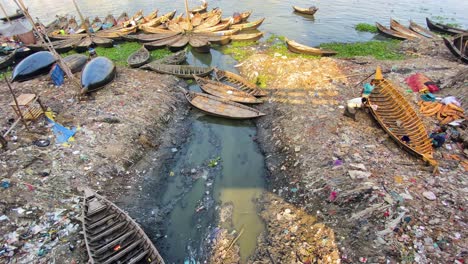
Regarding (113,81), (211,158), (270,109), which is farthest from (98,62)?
(270,109)

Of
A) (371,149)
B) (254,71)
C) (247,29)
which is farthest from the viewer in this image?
(247,29)

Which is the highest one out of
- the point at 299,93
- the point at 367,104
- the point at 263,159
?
the point at 367,104

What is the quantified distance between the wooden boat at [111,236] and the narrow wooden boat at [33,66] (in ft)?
31.2

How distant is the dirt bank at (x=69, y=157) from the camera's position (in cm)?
627

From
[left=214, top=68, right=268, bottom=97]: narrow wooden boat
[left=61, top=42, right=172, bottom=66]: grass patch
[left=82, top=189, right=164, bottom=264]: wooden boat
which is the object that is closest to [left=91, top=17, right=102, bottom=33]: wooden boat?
[left=61, top=42, right=172, bottom=66]: grass patch

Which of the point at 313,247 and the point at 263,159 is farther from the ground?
the point at 313,247

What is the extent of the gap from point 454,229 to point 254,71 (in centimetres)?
1121

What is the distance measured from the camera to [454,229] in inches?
223

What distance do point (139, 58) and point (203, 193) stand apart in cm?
1085

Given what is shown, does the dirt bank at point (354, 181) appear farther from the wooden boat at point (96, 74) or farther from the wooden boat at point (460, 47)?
the wooden boat at point (96, 74)

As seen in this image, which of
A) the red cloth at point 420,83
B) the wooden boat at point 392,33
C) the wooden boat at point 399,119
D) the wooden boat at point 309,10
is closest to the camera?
the wooden boat at point 399,119

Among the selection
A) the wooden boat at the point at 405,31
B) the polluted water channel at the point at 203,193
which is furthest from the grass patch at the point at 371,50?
the polluted water channel at the point at 203,193

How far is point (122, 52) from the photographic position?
17281 mm

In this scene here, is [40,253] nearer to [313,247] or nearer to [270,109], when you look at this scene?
[313,247]
